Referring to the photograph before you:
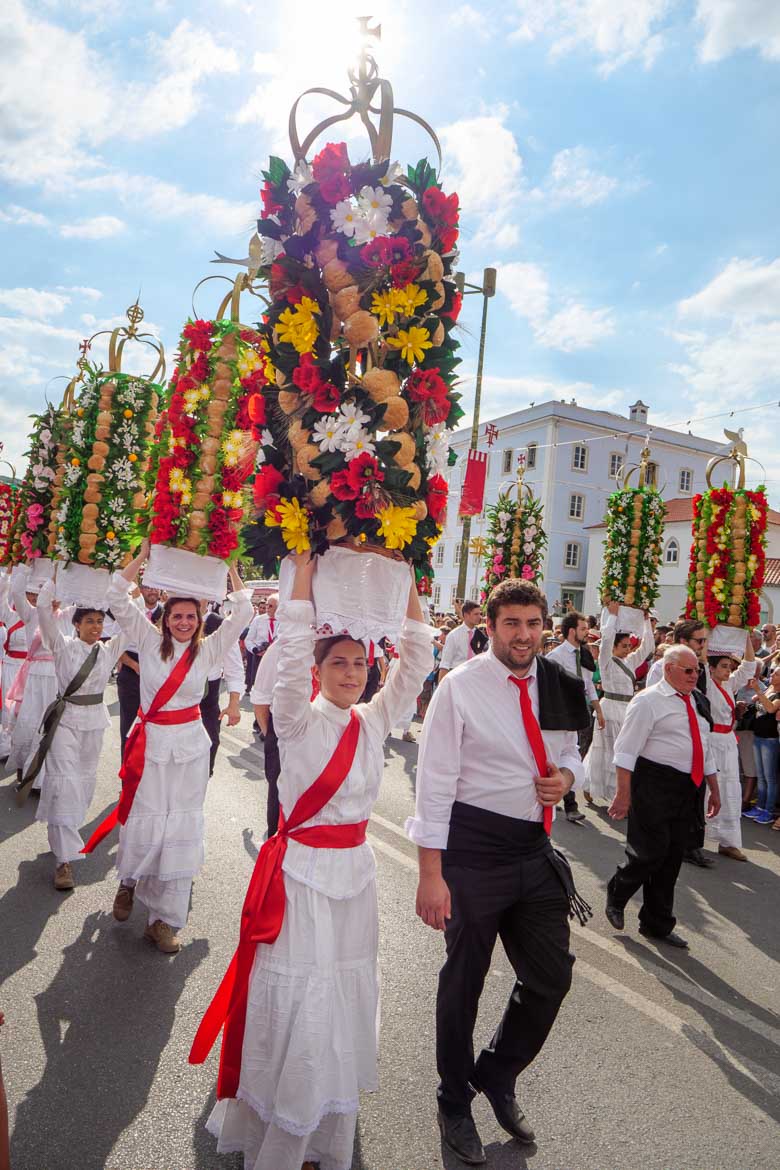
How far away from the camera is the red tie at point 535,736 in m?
3.42

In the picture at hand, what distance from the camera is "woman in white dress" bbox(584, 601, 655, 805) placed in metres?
9.80

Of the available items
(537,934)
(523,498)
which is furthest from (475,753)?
(523,498)

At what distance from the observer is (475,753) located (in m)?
3.45

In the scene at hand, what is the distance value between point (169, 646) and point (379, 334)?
3.12 meters

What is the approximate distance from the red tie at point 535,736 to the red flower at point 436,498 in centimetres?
94

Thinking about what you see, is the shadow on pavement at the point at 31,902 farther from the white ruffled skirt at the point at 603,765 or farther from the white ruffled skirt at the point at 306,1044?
the white ruffled skirt at the point at 603,765

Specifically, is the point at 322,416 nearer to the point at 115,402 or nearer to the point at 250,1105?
the point at 250,1105

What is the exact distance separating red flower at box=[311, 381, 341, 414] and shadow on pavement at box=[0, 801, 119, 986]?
3.66 metres

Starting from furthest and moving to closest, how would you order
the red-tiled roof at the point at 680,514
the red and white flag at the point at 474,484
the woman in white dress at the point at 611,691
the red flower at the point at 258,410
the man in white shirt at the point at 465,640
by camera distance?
the red-tiled roof at the point at 680,514
the red and white flag at the point at 474,484
the man in white shirt at the point at 465,640
the woman in white dress at the point at 611,691
the red flower at the point at 258,410

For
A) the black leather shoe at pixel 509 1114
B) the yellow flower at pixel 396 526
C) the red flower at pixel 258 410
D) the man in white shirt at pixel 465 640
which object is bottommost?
the black leather shoe at pixel 509 1114

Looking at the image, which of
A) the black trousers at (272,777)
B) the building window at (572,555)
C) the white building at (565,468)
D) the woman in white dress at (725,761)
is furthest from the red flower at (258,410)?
the building window at (572,555)

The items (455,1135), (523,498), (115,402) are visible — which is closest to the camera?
(455,1135)

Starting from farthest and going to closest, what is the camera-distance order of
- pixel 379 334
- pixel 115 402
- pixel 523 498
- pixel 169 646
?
pixel 523 498
pixel 115 402
pixel 169 646
pixel 379 334

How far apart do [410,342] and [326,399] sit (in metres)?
0.41
